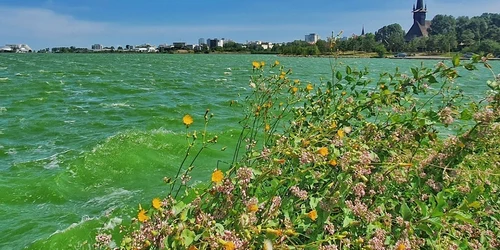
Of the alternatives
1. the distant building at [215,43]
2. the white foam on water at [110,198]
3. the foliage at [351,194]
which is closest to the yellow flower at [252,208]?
the foliage at [351,194]

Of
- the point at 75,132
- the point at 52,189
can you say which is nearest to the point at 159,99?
the point at 75,132

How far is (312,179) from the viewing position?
2236mm

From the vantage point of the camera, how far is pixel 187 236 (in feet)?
5.19

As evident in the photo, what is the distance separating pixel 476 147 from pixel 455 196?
0.35m

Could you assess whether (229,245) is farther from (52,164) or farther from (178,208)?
(52,164)

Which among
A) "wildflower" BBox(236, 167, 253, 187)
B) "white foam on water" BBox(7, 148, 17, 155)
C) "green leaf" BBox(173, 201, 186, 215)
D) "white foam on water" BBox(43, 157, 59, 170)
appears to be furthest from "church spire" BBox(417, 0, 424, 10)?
"green leaf" BBox(173, 201, 186, 215)

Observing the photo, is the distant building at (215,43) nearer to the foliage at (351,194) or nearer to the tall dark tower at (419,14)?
the tall dark tower at (419,14)

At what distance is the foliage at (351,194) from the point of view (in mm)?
Result: 1705

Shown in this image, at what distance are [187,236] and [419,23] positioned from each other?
178646 millimetres

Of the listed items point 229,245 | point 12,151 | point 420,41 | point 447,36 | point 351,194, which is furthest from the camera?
point 420,41

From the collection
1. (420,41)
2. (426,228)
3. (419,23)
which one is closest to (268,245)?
(426,228)

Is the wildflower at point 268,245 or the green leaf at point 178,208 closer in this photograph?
the wildflower at point 268,245

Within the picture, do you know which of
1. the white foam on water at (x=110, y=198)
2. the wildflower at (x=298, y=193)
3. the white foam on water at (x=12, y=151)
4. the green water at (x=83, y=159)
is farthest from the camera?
the white foam on water at (x=12, y=151)

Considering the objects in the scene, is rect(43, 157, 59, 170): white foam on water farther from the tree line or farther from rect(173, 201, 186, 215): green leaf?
the tree line
